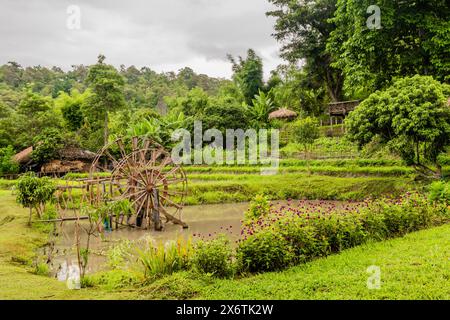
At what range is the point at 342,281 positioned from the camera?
5902 millimetres

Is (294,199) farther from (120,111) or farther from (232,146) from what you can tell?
(120,111)

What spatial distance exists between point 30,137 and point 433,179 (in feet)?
96.0

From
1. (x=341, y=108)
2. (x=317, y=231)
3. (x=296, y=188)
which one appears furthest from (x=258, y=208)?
(x=341, y=108)

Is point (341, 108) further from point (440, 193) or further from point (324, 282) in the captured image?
point (324, 282)

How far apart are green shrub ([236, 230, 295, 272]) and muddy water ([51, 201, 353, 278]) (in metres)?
1.70

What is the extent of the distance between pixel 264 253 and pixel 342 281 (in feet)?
5.11

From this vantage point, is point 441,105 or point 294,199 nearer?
point 441,105

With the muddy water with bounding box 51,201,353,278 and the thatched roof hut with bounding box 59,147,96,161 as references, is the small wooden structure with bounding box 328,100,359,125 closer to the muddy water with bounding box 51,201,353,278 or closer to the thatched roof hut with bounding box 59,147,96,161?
the muddy water with bounding box 51,201,353,278

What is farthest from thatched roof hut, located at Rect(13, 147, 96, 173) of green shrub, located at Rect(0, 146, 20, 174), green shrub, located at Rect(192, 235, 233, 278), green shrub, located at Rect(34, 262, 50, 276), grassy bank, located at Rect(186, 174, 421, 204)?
green shrub, located at Rect(192, 235, 233, 278)

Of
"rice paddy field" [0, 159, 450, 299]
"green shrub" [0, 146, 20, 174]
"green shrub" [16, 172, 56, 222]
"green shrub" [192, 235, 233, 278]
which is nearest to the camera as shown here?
"rice paddy field" [0, 159, 450, 299]

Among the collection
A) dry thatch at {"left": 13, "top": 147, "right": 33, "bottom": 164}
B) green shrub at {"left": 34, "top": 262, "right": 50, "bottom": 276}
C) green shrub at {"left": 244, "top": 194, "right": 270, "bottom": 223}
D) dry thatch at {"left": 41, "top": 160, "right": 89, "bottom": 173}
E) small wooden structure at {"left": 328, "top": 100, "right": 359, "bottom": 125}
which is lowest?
green shrub at {"left": 34, "top": 262, "right": 50, "bottom": 276}

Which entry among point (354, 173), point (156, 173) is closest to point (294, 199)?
point (354, 173)

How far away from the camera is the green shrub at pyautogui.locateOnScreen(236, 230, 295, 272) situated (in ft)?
22.9
